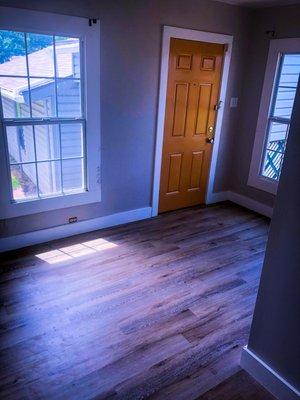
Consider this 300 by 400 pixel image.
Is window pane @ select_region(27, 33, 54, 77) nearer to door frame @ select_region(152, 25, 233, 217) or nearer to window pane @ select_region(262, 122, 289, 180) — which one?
door frame @ select_region(152, 25, 233, 217)

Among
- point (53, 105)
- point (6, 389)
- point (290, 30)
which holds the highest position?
point (290, 30)

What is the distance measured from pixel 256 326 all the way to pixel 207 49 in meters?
3.10

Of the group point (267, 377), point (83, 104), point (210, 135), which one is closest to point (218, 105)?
point (210, 135)

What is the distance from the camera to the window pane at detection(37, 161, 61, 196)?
10.2 feet

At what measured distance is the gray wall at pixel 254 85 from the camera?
3609 millimetres

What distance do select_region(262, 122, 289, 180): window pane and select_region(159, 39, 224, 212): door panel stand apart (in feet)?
2.38

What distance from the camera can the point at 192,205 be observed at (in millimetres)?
4422

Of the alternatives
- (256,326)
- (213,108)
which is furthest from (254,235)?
(256,326)

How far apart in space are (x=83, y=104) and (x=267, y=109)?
2.25 m

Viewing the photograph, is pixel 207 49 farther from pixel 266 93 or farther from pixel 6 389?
pixel 6 389

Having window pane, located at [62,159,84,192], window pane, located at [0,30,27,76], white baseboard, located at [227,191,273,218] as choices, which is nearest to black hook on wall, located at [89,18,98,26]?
window pane, located at [0,30,27,76]

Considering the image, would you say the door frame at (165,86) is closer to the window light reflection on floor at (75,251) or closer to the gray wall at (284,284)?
the window light reflection on floor at (75,251)

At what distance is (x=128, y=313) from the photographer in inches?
94.8

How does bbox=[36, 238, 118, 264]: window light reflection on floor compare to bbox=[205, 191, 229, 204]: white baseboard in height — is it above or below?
below
